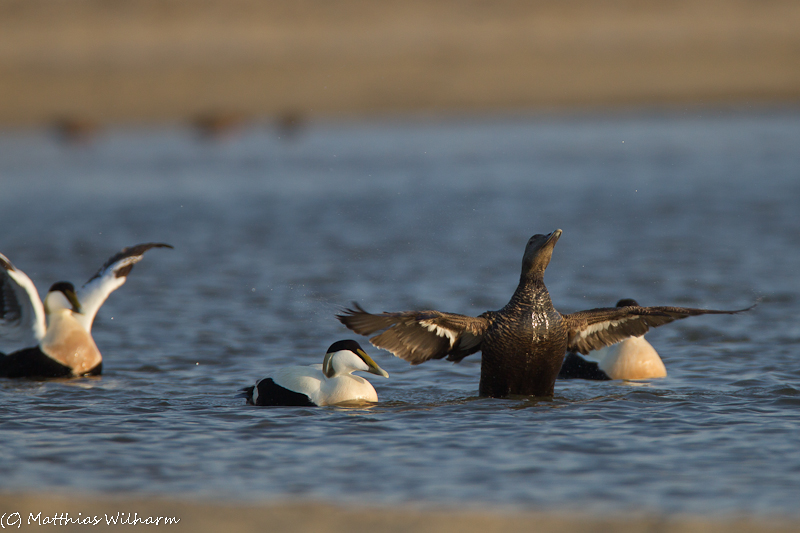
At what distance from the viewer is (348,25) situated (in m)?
27.6

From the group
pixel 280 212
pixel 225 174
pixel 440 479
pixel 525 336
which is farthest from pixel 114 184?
pixel 440 479

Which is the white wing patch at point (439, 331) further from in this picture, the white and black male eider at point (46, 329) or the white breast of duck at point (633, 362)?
the white and black male eider at point (46, 329)

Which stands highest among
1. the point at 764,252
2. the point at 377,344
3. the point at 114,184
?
the point at 114,184

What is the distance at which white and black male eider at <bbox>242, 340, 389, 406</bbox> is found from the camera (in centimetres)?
632

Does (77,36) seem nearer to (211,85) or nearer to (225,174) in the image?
(211,85)

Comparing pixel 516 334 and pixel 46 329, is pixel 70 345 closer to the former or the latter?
pixel 46 329

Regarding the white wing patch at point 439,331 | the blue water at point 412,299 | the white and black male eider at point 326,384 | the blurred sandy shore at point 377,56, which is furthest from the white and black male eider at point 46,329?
the blurred sandy shore at point 377,56

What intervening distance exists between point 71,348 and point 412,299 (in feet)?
10.8

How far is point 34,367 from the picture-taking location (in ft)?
24.5

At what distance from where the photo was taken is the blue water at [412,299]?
196 inches

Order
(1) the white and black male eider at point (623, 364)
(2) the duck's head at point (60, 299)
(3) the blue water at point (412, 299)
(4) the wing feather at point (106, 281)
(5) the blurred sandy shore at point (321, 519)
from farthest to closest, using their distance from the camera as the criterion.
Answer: (4) the wing feather at point (106, 281) < (2) the duck's head at point (60, 299) < (1) the white and black male eider at point (623, 364) < (3) the blue water at point (412, 299) < (5) the blurred sandy shore at point (321, 519)

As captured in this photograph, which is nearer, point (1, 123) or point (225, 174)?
point (225, 174)

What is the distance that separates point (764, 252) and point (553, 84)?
43.7 feet

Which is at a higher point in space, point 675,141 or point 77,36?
point 77,36
